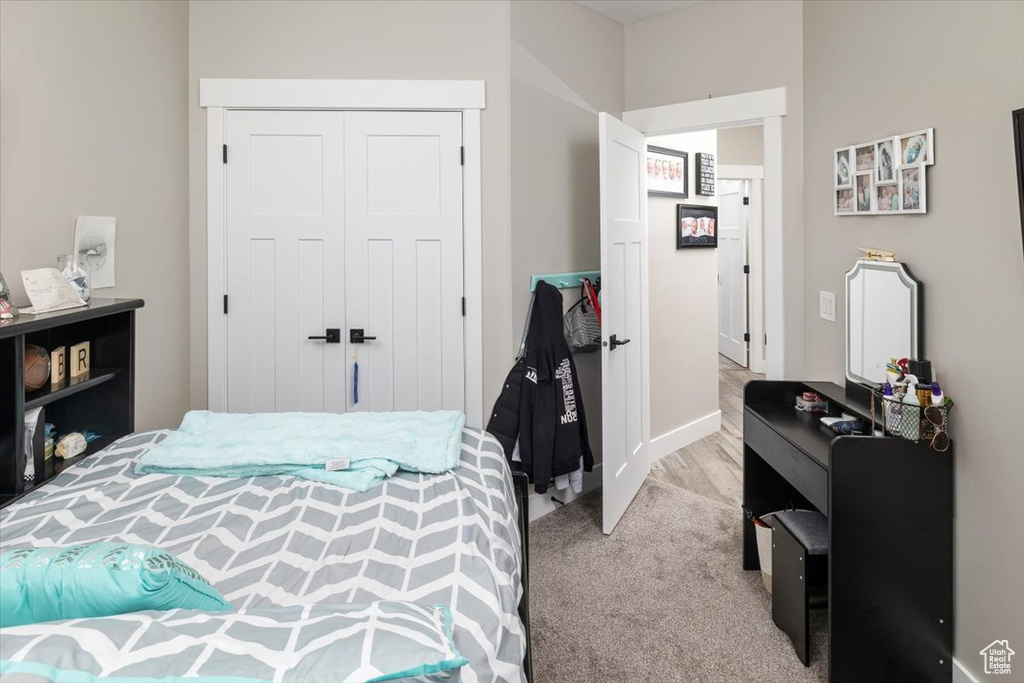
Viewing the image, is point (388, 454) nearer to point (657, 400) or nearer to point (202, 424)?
point (202, 424)

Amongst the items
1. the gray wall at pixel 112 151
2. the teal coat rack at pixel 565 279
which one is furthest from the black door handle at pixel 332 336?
the teal coat rack at pixel 565 279

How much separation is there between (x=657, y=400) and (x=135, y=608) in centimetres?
364

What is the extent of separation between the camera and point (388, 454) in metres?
1.68

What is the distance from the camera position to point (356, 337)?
3055 millimetres

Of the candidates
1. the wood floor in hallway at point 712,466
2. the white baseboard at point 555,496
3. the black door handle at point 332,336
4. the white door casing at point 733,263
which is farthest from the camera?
the white door casing at point 733,263

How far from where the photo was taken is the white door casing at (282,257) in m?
2.99

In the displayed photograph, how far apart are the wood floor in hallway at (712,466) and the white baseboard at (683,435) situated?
0.03 m

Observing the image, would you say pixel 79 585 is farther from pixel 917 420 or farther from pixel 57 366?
pixel 917 420

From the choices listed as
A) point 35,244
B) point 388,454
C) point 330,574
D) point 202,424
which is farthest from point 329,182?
point 330,574

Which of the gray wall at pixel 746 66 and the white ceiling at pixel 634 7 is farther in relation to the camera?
the white ceiling at pixel 634 7

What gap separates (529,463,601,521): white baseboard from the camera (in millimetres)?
3326

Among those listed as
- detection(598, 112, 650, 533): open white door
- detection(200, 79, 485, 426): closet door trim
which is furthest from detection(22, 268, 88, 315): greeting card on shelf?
detection(598, 112, 650, 533): open white door

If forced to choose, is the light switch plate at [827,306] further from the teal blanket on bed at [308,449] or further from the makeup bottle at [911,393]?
the teal blanket on bed at [308,449]

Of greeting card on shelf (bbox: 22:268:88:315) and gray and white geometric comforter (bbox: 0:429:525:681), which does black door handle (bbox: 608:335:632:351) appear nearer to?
gray and white geometric comforter (bbox: 0:429:525:681)
